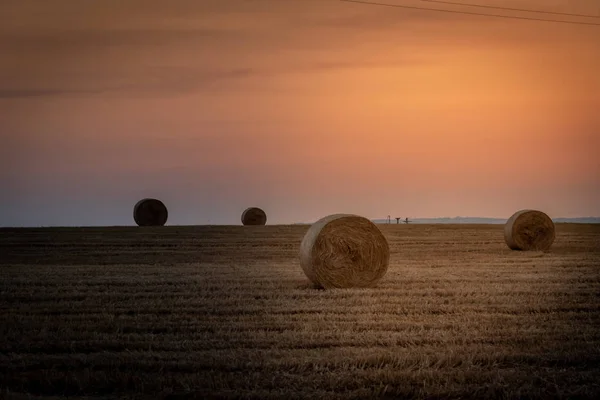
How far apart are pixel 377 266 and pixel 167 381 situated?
377 inches

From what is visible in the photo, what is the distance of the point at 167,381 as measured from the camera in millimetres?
8297

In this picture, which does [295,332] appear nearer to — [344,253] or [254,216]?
[344,253]

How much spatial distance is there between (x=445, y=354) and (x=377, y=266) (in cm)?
799

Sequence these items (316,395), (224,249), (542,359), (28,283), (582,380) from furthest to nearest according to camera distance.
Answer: (224,249) → (28,283) → (542,359) → (582,380) → (316,395)

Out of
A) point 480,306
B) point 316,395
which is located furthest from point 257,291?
point 316,395

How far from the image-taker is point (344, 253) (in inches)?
682

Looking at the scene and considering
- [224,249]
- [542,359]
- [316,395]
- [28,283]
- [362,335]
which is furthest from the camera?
[224,249]

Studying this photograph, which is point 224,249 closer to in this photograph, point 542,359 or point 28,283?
point 28,283

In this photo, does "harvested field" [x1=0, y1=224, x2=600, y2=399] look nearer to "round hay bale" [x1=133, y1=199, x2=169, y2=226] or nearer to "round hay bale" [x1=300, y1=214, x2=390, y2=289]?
"round hay bale" [x1=300, y1=214, x2=390, y2=289]

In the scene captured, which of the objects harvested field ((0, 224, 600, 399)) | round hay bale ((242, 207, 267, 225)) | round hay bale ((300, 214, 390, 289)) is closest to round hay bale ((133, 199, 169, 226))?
round hay bale ((242, 207, 267, 225))

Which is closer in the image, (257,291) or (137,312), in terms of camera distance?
(137,312)

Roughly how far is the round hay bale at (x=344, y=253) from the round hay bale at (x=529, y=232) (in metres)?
10.2

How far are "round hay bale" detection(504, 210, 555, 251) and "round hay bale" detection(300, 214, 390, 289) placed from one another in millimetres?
10160

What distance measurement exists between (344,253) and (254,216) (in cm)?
2202
